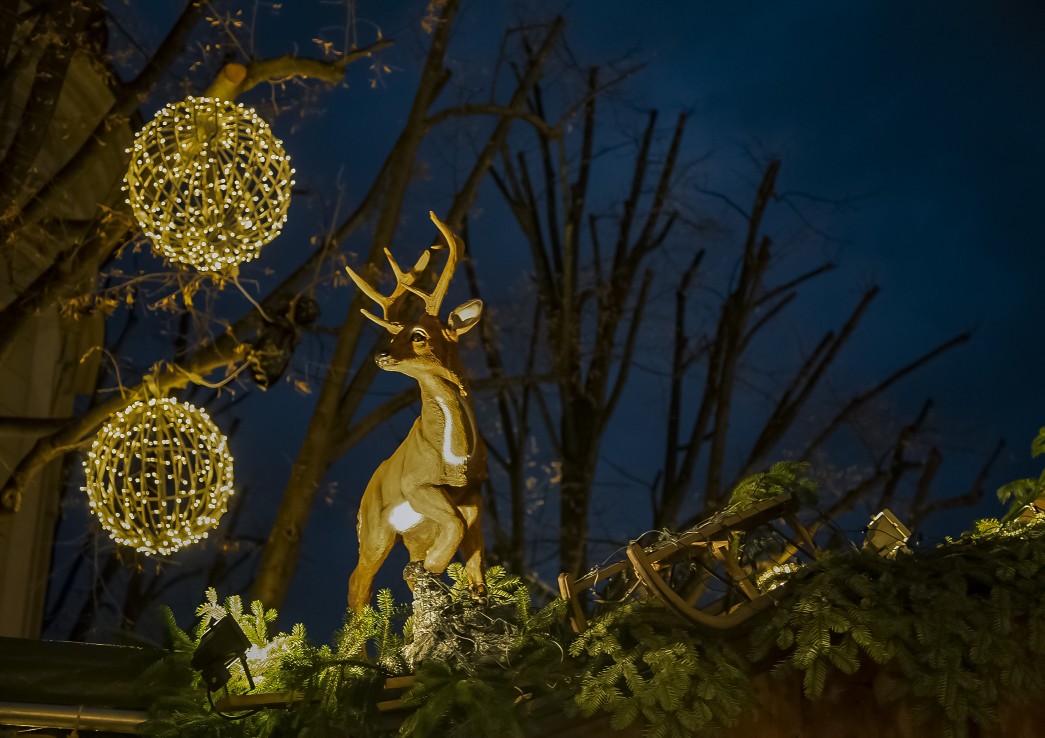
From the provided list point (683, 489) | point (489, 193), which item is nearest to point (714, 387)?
point (683, 489)

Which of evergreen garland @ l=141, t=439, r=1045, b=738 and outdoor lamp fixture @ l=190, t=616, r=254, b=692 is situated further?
outdoor lamp fixture @ l=190, t=616, r=254, b=692

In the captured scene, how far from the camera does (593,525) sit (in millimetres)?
11523

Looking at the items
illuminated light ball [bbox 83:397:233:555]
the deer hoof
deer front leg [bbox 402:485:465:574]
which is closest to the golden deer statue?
deer front leg [bbox 402:485:465:574]

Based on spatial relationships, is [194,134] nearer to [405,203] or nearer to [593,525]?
[405,203]

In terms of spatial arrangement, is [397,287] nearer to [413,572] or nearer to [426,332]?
[426,332]

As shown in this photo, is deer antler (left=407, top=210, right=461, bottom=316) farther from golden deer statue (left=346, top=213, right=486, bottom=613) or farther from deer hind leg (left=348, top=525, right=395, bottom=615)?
deer hind leg (left=348, top=525, right=395, bottom=615)

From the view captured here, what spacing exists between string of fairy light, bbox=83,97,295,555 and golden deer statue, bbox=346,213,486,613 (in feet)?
4.92

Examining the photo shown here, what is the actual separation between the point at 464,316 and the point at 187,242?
6.36ft

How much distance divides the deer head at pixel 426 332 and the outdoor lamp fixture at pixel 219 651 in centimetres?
117

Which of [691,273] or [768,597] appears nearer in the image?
[768,597]

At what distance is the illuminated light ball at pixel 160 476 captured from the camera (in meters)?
5.38

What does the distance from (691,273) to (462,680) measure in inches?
361

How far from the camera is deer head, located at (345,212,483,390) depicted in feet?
13.9

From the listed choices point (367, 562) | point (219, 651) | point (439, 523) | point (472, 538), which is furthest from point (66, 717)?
point (472, 538)
